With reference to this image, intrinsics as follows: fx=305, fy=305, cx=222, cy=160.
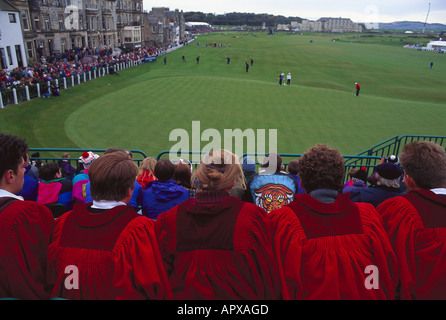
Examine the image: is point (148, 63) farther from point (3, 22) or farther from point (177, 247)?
point (177, 247)

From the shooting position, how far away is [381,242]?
266 cm

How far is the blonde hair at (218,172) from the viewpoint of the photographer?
2.80 metres

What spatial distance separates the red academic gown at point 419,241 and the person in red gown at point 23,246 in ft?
9.85

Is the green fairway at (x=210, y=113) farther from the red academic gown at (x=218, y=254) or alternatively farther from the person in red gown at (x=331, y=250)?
the person in red gown at (x=331, y=250)

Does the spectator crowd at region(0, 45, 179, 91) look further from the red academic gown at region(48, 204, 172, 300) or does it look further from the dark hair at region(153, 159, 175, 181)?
the red academic gown at region(48, 204, 172, 300)

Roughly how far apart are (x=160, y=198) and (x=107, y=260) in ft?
6.70

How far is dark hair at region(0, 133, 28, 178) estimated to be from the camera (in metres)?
A: 2.92

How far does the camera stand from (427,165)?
287 cm

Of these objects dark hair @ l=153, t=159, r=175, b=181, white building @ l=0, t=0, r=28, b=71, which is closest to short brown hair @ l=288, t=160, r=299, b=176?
dark hair @ l=153, t=159, r=175, b=181

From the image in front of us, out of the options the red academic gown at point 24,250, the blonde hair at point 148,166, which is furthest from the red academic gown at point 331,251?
the blonde hair at point 148,166

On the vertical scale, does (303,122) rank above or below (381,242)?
below
